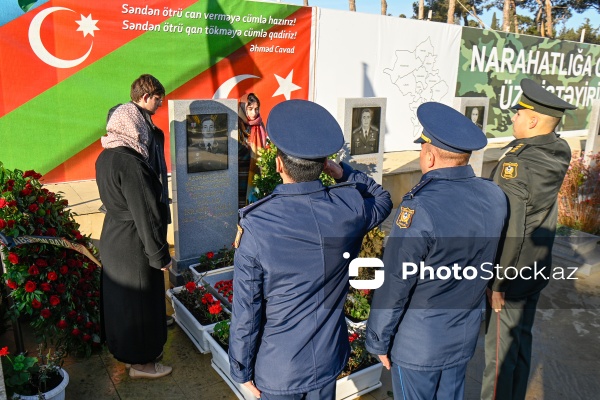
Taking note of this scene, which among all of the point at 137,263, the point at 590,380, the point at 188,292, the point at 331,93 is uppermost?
the point at 331,93

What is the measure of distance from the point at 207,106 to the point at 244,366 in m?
3.37

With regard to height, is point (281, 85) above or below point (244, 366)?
above

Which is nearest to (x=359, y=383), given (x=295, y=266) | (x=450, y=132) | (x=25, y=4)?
(x=295, y=266)

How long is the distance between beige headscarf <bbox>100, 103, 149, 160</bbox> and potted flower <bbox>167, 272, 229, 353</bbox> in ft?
4.69

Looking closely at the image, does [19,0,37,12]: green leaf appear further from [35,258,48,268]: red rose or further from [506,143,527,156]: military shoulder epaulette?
[506,143,527,156]: military shoulder epaulette

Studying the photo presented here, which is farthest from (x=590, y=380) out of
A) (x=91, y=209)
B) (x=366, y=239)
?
(x=91, y=209)

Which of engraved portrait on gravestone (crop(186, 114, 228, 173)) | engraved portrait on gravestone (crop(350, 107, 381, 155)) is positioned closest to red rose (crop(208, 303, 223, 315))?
engraved portrait on gravestone (crop(186, 114, 228, 173))

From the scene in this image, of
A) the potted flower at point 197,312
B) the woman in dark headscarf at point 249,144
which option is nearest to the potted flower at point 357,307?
the potted flower at point 197,312

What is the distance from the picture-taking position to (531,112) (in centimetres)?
310

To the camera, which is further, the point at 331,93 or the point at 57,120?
the point at 331,93

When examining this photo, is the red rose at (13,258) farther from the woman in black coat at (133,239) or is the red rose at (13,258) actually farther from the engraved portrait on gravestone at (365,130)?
the engraved portrait on gravestone at (365,130)

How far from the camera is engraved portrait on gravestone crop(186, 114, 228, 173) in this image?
4.85 meters

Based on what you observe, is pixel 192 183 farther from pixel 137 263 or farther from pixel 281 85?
pixel 281 85

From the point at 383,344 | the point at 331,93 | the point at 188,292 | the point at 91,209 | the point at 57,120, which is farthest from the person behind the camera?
the point at 331,93
